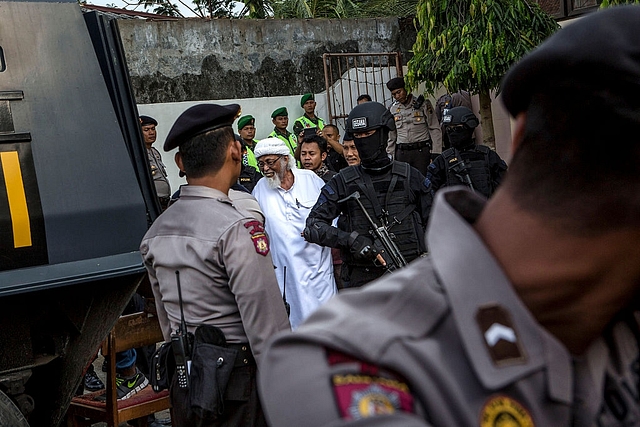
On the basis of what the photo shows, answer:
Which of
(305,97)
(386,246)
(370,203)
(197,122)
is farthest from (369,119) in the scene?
(305,97)

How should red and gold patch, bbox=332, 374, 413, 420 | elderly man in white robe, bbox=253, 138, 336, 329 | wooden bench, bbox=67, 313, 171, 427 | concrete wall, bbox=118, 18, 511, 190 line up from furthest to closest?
1. concrete wall, bbox=118, 18, 511, 190
2. elderly man in white robe, bbox=253, 138, 336, 329
3. wooden bench, bbox=67, 313, 171, 427
4. red and gold patch, bbox=332, 374, 413, 420

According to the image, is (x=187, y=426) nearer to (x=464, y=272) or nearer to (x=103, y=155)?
(x=103, y=155)

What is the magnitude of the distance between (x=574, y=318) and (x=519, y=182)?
17cm

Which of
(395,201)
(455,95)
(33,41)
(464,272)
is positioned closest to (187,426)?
(33,41)

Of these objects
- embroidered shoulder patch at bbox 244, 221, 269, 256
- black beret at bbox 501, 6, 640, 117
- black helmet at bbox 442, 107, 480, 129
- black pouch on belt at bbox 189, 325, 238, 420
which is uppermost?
black beret at bbox 501, 6, 640, 117

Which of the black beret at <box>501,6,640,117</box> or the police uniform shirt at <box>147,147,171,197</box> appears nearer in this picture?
the black beret at <box>501,6,640,117</box>

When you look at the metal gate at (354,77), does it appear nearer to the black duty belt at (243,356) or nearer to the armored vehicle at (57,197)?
the armored vehicle at (57,197)

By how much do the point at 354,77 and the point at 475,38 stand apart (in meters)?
3.70

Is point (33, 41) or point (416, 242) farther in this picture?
point (416, 242)

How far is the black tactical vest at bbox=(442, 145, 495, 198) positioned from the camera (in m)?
6.09

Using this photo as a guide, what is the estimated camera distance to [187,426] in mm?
2879

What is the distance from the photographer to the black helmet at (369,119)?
14.6 ft

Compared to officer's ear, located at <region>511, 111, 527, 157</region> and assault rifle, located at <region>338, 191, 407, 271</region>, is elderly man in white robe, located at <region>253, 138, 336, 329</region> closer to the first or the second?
assault rifle, located at <region>338, 191, 407, 271</region>

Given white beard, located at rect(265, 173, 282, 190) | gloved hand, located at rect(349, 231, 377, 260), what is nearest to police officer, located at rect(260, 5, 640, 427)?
gloved hand, located at rect(349, 231, 377, 260)
